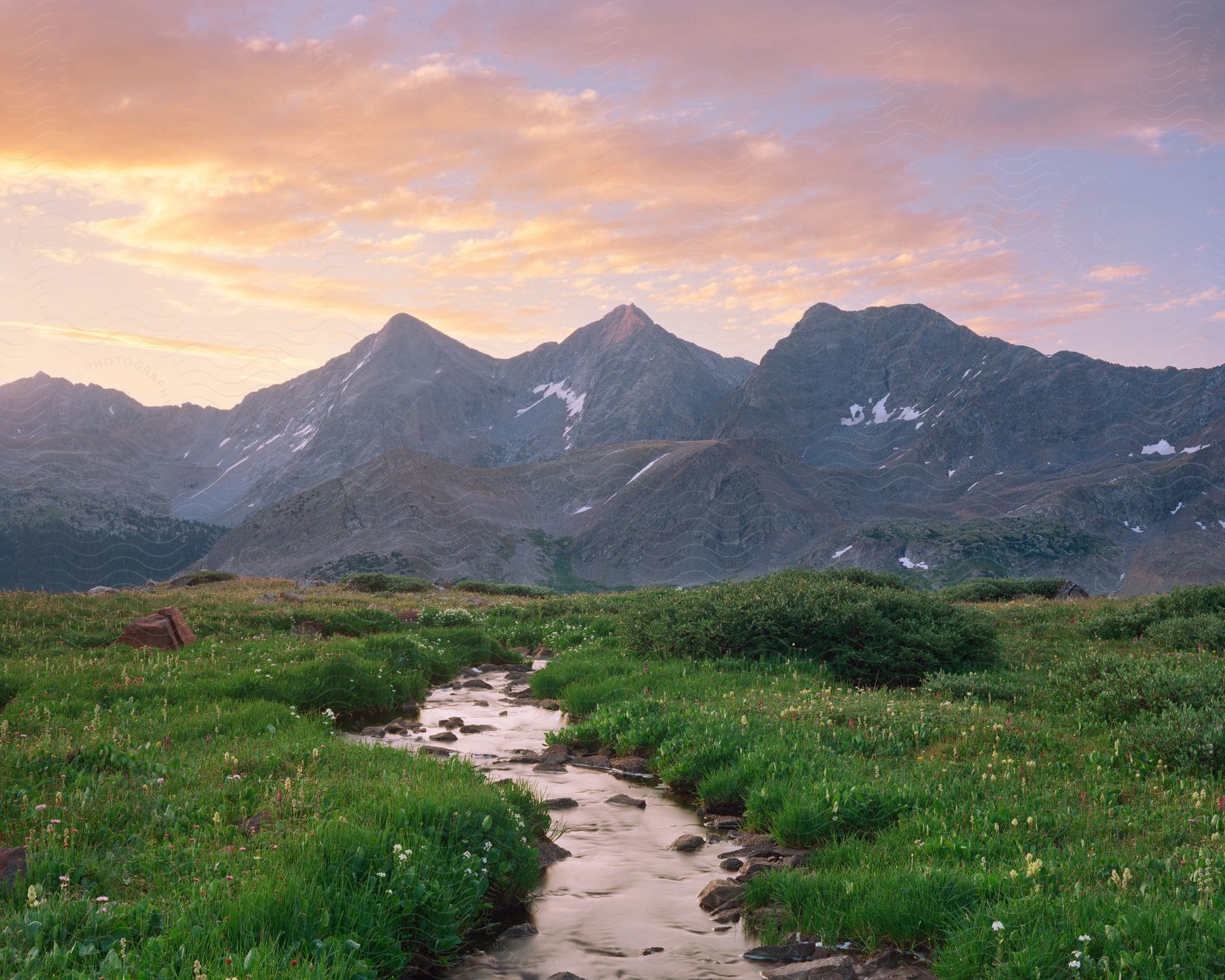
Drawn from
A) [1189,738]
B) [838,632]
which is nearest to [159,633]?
[838,632]

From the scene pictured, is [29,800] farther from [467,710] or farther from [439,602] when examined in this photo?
[439,602]

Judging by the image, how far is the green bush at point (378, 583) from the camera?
5559 centimetres

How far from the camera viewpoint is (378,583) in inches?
2216

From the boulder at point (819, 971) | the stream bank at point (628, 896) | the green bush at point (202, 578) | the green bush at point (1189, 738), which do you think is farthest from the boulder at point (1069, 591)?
the green bush at point (202, 578)

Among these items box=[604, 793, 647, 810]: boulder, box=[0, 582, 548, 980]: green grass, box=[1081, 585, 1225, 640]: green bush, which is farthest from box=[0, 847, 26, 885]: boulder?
box=[1081, 585, 1225, 640]: green bush

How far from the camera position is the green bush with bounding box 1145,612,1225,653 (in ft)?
73.9

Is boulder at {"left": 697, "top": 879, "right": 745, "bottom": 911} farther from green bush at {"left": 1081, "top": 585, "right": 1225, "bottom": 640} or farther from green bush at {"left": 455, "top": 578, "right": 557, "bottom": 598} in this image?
green bush at {"left": 455, "top": 578, "right": 557, "bottom": 598}

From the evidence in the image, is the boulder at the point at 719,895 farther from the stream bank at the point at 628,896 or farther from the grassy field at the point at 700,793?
the grassy field at the point at 700,793

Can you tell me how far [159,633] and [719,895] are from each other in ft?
58.5

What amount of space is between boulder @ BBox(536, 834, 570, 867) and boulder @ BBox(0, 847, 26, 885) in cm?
560

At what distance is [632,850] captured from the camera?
1172 cm

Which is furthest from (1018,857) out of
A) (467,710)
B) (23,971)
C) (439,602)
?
(439,602)

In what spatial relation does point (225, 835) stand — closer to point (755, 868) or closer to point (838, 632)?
point (755, 868)

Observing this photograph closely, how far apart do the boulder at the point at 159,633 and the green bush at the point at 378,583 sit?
30.3 m
